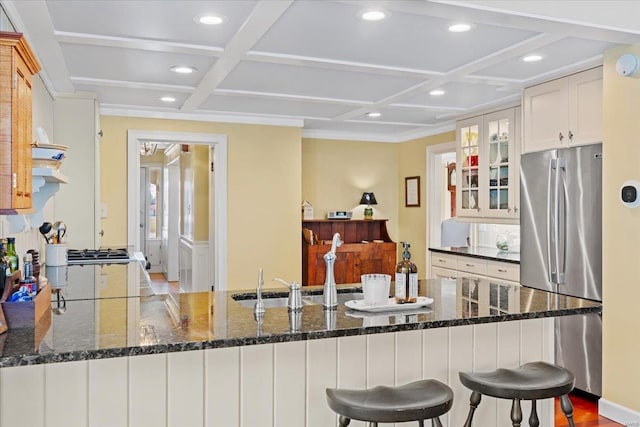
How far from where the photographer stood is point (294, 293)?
6.90ft

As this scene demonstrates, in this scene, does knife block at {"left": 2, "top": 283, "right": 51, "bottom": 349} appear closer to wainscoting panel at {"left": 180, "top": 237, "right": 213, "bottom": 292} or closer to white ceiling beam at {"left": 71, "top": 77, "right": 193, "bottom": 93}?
white ceiling beam at {"left": 71, "top": 77, "right": 193, "bottom": 93}

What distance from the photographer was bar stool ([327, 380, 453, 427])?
5.74 ft

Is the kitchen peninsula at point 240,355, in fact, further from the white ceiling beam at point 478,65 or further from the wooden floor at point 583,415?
the white ceiling beam at point 478,65

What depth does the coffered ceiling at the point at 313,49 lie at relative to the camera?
263 cm

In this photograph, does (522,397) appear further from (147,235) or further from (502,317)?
(147,235)

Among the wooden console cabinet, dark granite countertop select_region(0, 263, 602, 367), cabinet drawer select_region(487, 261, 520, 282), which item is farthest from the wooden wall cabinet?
the wooden console cabinet

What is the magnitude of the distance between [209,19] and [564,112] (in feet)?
8.61

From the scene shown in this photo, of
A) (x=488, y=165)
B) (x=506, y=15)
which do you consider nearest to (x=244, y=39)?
(x=506, y=15)

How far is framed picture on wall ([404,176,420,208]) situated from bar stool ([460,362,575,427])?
4.63 meters

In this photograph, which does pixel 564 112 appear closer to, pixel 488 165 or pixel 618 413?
pixel 488 165

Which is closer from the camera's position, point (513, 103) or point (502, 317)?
point (502, 317)

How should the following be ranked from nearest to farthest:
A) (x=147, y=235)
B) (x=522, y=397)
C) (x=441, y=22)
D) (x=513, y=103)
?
(x=522, y=397)
(x=441, y=22)
(x=513, y=103)
(x=147, y=235)

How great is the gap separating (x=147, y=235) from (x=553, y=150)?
28.3 ft

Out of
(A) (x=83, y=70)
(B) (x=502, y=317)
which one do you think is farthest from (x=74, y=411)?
(A) (x=83, y=70)
